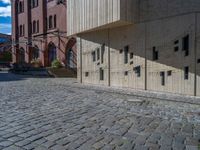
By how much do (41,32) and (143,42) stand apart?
24.6m

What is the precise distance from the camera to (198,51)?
1168 cm

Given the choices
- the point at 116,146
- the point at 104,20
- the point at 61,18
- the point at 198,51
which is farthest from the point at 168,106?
the point at 61,18

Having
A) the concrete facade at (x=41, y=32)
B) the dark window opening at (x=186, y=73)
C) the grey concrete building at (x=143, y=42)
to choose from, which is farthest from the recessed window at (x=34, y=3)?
the dark window opening at (x=186, y=73)

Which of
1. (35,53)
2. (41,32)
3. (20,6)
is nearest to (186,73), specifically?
(41,32)

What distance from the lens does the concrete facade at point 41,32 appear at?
32.0 metres

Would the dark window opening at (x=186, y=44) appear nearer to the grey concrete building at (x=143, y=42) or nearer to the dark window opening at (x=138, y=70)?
the grey concrete building at (x=143, y=42)

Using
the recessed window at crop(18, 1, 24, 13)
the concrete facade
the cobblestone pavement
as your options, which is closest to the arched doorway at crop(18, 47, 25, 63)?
the concrete facade

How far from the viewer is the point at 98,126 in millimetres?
6199

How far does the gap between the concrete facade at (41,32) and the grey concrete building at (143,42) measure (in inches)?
550

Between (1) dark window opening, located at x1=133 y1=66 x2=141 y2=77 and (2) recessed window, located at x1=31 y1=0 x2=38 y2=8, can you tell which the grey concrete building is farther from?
(2) recessed window, located at x1=31 y1=0 x2=38 y2=8

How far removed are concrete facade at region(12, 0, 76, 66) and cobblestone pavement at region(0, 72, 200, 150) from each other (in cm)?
2254

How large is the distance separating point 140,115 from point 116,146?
8.99 ft

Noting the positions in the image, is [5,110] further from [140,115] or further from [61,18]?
[61,18]

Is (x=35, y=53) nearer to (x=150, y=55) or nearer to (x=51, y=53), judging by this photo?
(x=51, y=53)
